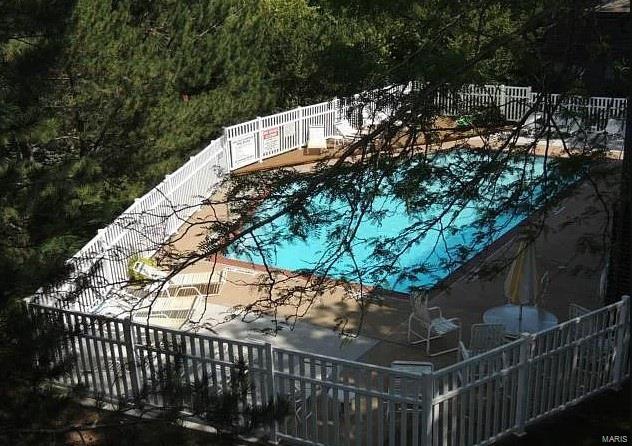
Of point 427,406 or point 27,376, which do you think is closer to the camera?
point 27,376

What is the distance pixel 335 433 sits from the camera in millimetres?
6895

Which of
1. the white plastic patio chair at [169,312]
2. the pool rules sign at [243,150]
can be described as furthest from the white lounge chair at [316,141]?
the white plastic patio chair at [169,312]

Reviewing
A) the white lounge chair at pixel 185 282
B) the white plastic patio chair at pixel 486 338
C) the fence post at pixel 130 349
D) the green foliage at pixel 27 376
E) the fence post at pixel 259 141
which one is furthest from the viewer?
the fence post at pixel 259 141

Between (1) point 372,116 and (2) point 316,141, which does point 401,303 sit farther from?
(2) point 316,141

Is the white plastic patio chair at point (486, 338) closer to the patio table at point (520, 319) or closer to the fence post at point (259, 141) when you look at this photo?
the patio table at point (520, 319)

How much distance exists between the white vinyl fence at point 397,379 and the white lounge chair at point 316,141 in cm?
1127

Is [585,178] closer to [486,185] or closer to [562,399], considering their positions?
[486,185]

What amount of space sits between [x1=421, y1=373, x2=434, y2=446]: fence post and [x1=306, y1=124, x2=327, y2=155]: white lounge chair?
1275 centimetres

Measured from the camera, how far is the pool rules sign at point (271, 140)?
18297 mm

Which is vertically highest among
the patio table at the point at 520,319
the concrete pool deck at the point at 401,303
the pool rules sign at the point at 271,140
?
the pool rules sign at the point at 271,140

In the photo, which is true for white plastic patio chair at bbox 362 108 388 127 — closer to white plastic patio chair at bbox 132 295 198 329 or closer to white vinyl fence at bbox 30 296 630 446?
white vinyl fence at bbox 30 296 630 446

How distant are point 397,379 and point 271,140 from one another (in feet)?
39.6

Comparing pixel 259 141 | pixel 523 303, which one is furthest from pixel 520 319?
pixel 259 141

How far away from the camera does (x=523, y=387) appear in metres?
7.09
